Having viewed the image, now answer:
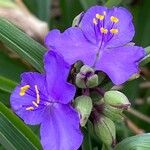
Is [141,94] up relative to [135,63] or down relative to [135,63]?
down

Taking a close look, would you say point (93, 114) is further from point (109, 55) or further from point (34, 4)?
point (34, 4)

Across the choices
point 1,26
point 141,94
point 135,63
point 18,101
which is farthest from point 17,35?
point 141,94

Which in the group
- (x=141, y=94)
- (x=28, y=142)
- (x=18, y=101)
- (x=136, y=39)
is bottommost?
(x=141, y=94)

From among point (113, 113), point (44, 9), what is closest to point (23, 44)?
point (113, 113)

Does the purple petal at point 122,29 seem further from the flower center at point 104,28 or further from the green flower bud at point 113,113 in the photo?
the green flower bud at point 113,113

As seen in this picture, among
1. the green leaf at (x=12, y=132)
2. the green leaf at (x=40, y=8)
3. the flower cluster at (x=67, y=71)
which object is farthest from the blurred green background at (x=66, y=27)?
the flower cluster at (x=67, y=71)

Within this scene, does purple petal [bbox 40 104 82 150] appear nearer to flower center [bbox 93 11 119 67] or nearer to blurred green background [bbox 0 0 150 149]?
flower center [bbox 93 11 119 67]
